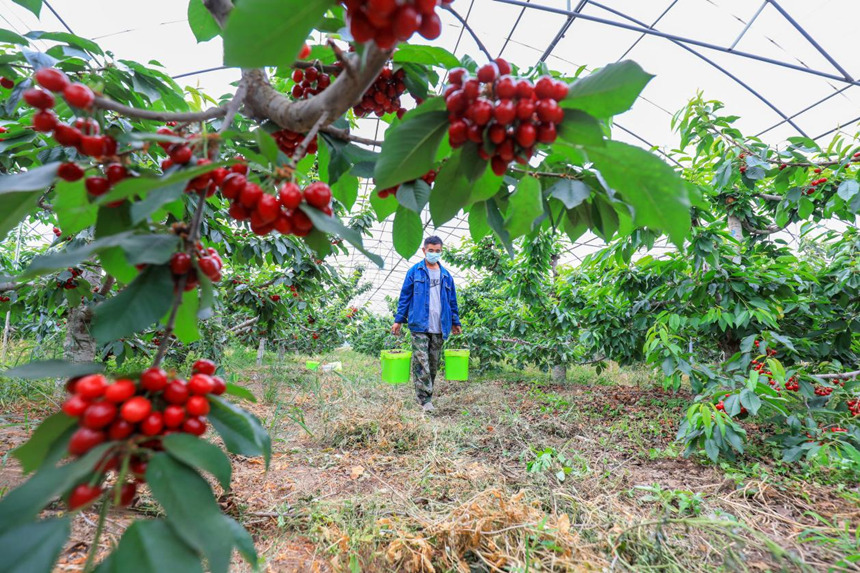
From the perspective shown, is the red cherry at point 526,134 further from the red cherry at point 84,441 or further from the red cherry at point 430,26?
the red cherry at point 84,441

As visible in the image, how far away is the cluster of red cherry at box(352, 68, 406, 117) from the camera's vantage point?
78cm

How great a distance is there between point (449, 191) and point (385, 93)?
314mm

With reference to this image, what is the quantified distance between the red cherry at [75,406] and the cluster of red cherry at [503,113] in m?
0.50

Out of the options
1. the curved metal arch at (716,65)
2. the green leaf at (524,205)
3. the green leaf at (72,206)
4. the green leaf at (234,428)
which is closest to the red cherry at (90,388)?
the green leaf at (234,428)

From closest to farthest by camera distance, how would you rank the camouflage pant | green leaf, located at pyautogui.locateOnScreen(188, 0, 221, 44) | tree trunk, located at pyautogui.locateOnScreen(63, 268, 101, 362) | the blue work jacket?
1. green leaf, located at pyautogui.locateOnScreen(188, 0, 221, 44)
2. tree trunk, located at pyautogui.locateOnScreen(63, 268, 101, 362)
3. the camouflage pant
4. the blue work jacket

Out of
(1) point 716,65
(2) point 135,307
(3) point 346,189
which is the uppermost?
(1) point 716,65

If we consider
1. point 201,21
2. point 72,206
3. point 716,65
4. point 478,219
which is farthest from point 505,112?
point 716,65

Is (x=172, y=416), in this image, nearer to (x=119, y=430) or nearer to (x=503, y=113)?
(x=119, y=430)

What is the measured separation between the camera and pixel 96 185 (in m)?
0.47

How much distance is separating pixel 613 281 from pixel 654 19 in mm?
3317

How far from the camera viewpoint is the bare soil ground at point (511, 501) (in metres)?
1.20

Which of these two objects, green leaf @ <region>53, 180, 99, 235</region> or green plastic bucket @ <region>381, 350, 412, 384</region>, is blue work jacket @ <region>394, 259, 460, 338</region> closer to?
green plastic bucket @ <region>381, 350, 412, 384</region>

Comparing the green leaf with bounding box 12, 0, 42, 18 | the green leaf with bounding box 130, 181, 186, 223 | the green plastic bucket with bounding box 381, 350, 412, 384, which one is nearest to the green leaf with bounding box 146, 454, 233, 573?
the green leaf with bounding box 130, 181, 186, 223

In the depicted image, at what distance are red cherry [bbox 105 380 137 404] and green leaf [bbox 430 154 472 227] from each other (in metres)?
0.45
